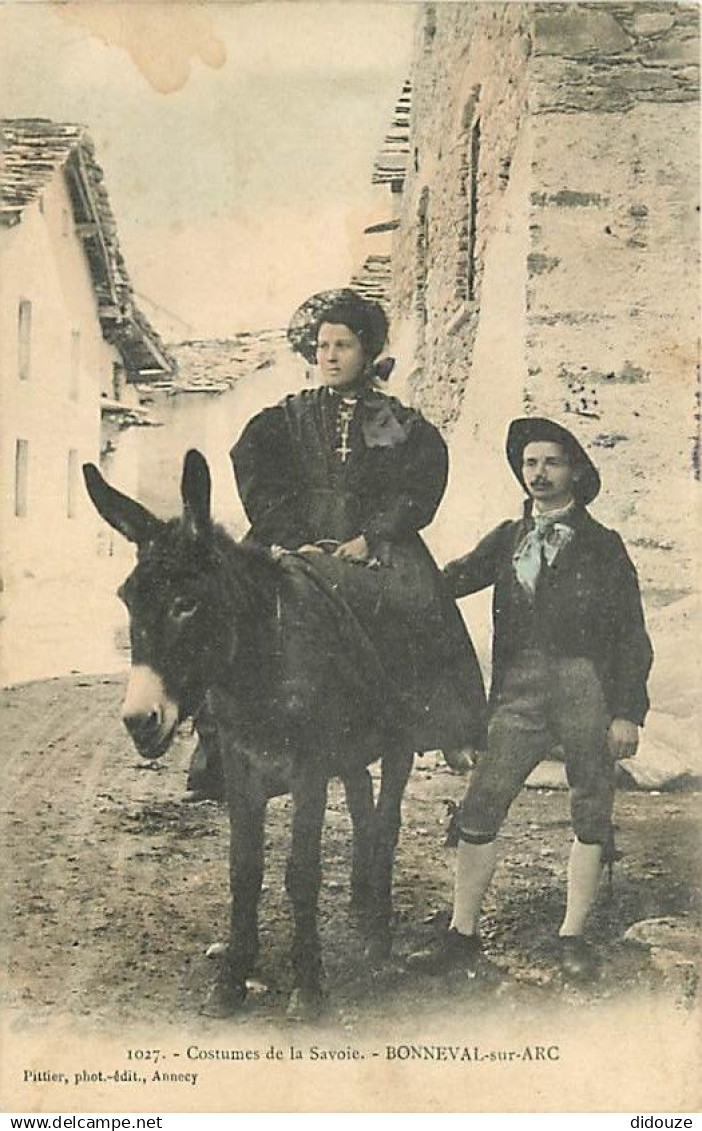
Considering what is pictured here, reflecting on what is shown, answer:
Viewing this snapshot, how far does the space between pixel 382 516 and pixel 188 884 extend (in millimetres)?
1116

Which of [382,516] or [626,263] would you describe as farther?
[626,263]

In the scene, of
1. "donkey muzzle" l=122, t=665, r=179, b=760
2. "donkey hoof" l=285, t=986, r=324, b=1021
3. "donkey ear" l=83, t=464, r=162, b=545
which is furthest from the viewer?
"donkey hoof" l=285, t=986, r=324, b=1021

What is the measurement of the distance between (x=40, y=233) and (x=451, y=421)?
1261 mm

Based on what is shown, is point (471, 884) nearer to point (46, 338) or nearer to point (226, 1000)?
point (226, 1000)

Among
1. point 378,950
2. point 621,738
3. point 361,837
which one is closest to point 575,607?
point 621,738

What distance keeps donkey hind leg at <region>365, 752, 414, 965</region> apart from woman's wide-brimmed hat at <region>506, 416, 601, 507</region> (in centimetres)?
85

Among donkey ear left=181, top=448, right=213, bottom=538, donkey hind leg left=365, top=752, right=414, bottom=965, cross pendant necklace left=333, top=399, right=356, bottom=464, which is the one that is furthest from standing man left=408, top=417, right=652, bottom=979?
donkey ear left=181, top=448, right=213, bottom=538

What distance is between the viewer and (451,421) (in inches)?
155

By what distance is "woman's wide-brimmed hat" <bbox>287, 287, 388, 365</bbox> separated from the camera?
390 cm

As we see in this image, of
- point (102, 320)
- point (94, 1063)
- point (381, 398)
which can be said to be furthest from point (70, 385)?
point (94, 1063)

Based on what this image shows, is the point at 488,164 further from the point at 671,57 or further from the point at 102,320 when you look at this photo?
the point at 102,320

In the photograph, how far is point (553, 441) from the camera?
155 inches

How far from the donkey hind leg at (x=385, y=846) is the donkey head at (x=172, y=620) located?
59cm

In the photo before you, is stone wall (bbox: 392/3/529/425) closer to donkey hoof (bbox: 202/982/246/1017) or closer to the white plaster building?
the white plaster building
